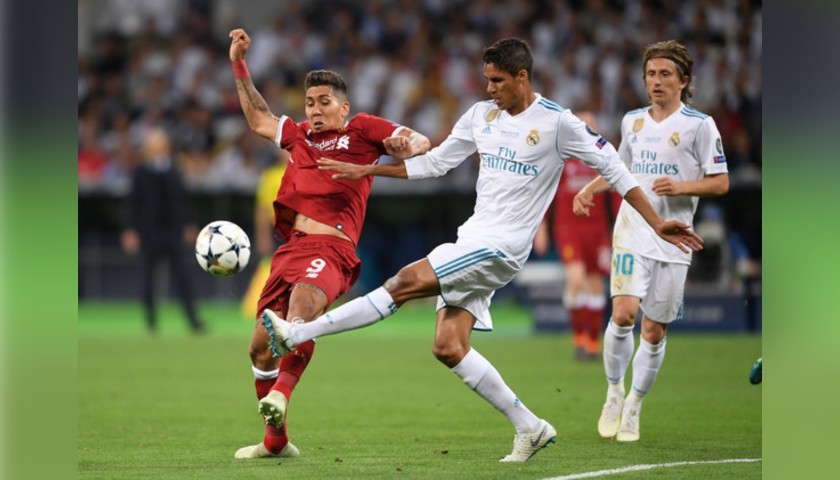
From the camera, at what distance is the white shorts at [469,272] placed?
18.4 feet

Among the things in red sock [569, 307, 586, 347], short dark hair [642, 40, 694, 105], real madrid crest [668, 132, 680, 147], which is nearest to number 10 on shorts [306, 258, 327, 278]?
real madrid crest [668, 132, 680, 147]

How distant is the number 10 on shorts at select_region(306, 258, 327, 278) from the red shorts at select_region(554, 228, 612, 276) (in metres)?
6.55

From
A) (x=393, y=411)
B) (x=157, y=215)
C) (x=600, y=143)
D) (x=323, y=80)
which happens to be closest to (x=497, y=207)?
(x=600, y=143)

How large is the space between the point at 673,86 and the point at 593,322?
543cm

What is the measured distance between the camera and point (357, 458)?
6160mm

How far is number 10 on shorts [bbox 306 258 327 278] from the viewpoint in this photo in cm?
614

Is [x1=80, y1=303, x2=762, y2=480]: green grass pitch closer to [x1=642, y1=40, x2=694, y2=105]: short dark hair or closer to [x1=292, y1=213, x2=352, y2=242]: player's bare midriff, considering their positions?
[x1=292, y1=213, x2=352, y2=242]: player's bare midriff

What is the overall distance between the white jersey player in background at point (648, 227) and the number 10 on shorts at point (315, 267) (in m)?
1.63

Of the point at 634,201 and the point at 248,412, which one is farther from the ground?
the point at 634,201

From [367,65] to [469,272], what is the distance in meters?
18.0
